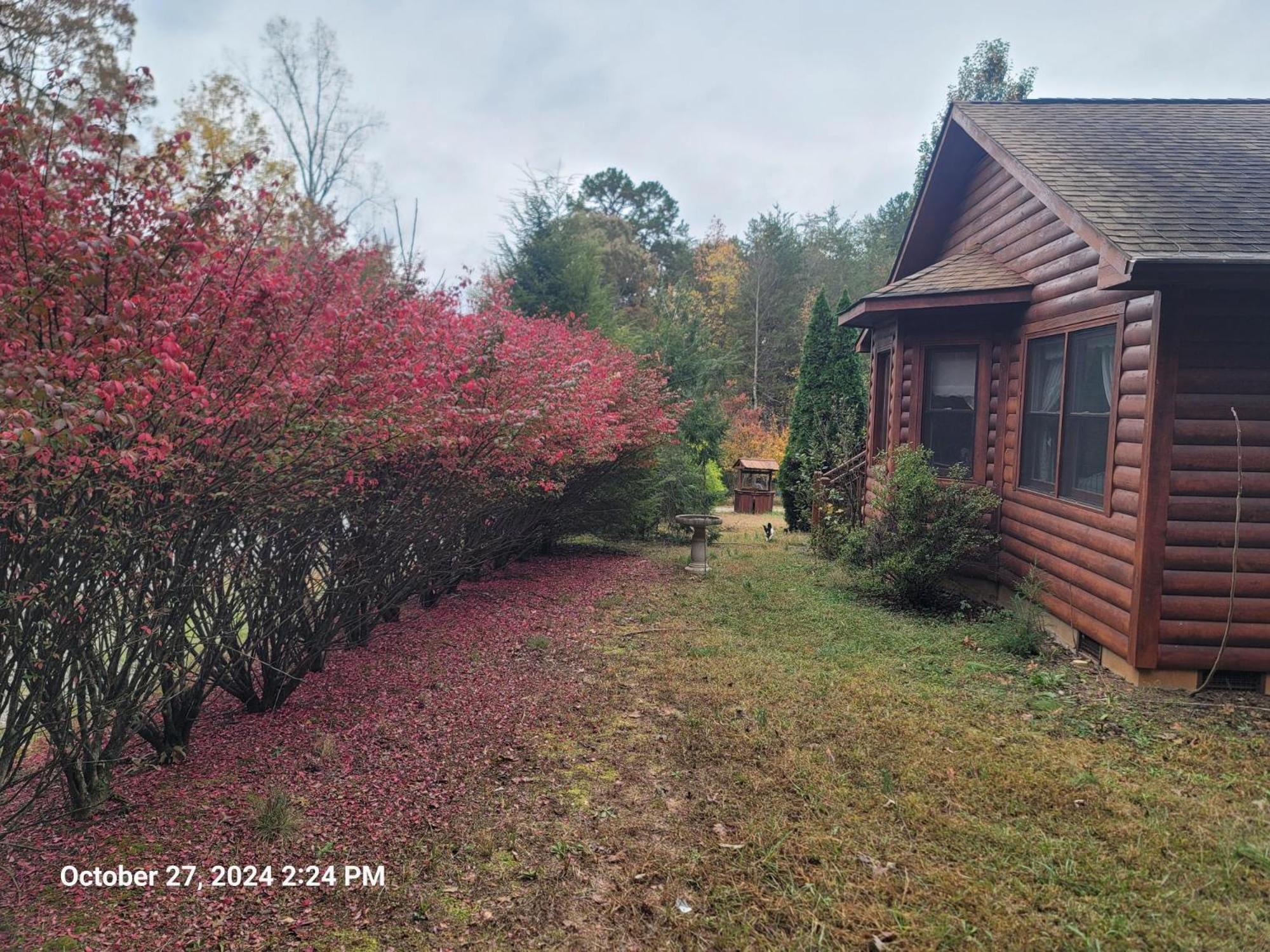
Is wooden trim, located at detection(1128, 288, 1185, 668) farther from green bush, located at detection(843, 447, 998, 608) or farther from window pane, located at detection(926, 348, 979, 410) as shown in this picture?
window pane, located at detection(926, 348, 979, 410)

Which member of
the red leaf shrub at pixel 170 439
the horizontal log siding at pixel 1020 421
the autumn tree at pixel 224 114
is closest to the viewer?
the red leaf shrub at pixel 170 439

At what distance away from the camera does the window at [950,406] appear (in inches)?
320

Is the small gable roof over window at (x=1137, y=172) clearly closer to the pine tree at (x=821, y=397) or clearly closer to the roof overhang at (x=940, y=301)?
the roof overhang at (x=940, y=301)

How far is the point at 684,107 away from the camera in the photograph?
94.0ft

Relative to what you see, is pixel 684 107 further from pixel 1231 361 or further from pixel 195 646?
pixel 195 646

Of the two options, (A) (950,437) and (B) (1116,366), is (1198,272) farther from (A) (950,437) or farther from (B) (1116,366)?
(A) (950,437)

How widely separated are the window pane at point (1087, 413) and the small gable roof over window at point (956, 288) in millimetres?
1048

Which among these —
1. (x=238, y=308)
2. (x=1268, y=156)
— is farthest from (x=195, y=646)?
(x=1268, y=156)

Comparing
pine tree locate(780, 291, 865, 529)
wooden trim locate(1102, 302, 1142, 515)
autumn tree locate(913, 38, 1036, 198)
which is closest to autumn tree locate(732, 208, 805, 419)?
autumn tree locate(913, 38, 1036, 198)

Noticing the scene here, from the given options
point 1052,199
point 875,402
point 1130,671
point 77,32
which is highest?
point 77,32

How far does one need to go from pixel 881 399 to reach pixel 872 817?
7.48 m

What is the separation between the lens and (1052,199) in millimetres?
5855

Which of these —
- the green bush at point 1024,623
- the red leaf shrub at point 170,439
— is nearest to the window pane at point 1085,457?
the green bush at point 1024,623

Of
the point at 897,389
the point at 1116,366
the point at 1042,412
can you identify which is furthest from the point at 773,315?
the point at 1116,366
